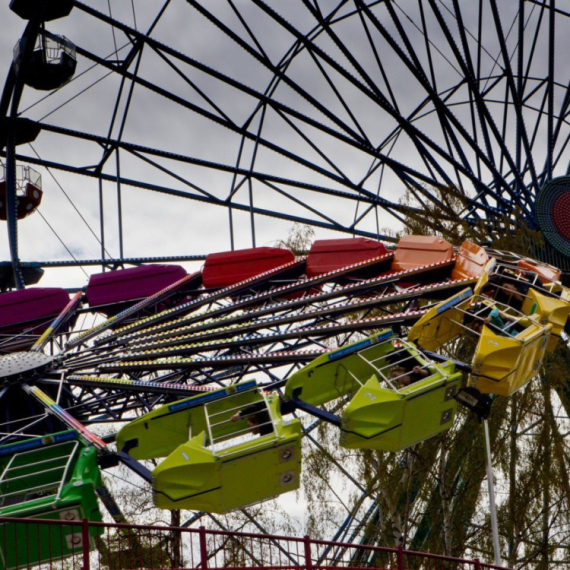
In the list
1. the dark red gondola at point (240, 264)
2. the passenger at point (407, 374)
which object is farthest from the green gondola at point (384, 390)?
the dark red gondola at point (240, 264)

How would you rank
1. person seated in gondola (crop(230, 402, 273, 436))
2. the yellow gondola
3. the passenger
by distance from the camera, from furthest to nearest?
the yellow gondola < the passenger < person seated in gondola (crop(230, 402, 273, 436))

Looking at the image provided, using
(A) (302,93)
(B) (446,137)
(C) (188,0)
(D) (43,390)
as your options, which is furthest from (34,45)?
(B) (446,137)

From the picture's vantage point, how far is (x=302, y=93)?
2294 centimetres

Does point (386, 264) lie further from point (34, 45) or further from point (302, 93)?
point (34, 45)

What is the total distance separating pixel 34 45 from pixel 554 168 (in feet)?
40.2

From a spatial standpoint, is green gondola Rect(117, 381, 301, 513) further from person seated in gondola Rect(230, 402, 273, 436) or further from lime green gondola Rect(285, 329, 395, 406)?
lime green gondola Rect(285, 329, 395, 406)

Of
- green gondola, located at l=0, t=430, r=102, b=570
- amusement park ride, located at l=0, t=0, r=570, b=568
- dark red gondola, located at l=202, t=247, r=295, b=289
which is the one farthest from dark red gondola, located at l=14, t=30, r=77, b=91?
green gondola, located at l=0, t=430, r=102, b=570

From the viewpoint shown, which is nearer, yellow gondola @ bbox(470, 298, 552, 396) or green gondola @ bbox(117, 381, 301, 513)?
green gondola @ bbox(117, 381, 301, 513)

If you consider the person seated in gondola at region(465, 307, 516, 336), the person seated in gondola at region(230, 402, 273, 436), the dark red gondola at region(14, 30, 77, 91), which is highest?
the dark red gondola at region(14, 30, 77, 91)

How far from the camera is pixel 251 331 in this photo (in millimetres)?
18016

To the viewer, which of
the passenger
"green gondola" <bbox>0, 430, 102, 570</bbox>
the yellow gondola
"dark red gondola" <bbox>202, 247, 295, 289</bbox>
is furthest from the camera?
"dark red gondola" <bbox>202, 247, 295, 289</bbox>

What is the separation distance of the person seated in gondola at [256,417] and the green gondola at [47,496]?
2.07 m

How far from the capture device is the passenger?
14.8 meters

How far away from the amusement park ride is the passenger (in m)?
0.03
